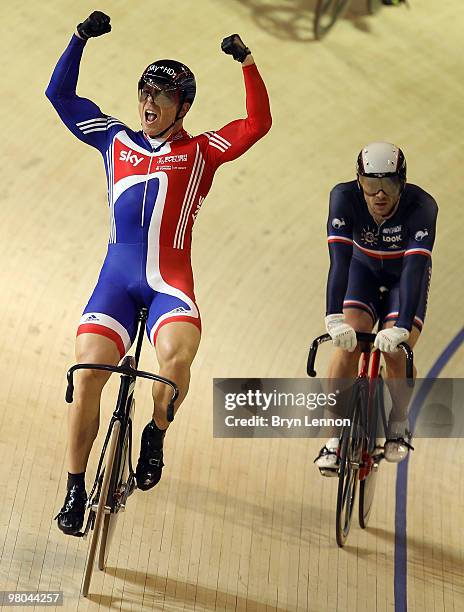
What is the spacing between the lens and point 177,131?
3672 millimetres

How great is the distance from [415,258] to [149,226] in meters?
1.06

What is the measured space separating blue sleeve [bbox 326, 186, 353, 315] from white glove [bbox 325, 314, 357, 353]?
1.5 inches

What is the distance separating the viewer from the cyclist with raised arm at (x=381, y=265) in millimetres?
3721

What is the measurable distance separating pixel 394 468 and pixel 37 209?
267 centimetres

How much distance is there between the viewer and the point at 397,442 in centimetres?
407

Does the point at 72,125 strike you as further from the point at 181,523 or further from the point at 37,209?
the point at 37,209

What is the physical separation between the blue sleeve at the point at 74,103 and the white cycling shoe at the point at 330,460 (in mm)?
1569

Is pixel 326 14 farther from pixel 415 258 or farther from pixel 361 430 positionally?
pixel 361 430

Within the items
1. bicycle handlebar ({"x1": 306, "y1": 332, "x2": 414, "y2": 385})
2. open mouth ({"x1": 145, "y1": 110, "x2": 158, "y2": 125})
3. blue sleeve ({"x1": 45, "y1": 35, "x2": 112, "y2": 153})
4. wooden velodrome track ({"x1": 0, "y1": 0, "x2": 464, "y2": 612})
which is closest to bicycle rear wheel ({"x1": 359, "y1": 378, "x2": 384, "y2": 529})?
wooden velodrome track ({"x1": 0, "y1": 0, "x2": 464, "y2": 612})

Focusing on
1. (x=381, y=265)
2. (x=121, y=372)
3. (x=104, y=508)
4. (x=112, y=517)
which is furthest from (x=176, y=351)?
(x=381, y=265)

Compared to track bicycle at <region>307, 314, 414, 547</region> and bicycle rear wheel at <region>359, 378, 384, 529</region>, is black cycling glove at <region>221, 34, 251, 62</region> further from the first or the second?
bicycle rear wheel at <region>359, 378, 384, 529</region>

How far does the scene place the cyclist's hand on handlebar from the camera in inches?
141

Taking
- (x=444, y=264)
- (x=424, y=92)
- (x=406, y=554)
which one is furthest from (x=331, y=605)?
(x=424, y=92)

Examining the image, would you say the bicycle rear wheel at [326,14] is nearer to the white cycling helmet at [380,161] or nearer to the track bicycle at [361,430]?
the white cycling helmet at [380,161]
